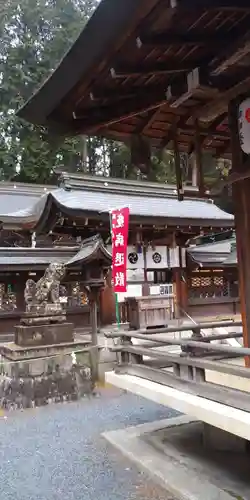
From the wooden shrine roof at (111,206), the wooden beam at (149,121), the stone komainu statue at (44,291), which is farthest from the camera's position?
the wooden shrine roof at (111,206)

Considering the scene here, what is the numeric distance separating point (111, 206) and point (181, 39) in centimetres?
999

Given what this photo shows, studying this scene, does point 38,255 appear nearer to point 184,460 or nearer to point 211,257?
point 211,257

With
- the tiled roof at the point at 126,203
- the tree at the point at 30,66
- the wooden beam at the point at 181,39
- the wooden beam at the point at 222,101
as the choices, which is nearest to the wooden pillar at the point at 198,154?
the wooden beam at the point at 222,101

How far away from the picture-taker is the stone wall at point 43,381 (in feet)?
23.9

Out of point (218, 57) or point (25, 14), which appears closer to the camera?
point (218, 57)

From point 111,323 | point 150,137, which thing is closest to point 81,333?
point 111,323

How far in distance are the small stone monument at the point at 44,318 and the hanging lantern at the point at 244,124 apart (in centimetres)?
586

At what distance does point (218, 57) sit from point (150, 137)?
63.0 inches

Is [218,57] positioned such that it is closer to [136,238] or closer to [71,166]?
[136,238]

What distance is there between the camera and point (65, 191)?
535 inches

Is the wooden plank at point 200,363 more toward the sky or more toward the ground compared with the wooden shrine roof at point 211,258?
more toward the ground

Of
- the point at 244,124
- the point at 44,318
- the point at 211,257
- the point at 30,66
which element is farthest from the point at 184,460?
the point at 30,66

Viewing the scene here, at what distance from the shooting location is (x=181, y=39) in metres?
2.93

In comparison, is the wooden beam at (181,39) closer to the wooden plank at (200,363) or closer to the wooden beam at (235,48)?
the wooden beam at (235,48)
